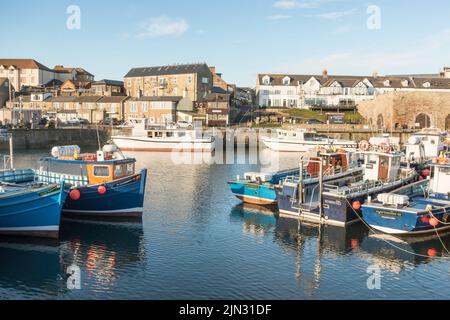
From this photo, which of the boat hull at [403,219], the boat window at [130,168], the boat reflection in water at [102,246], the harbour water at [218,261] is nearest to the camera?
the harbour water at [218,261]

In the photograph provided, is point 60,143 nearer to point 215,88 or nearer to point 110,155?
point 215,88

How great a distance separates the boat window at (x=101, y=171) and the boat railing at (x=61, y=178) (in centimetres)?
73

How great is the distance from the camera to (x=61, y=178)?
26.7 metres

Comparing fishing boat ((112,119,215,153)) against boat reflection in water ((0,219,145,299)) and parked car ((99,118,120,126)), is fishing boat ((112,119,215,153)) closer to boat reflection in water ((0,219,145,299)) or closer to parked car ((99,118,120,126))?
parked car ((99,118,120,126))

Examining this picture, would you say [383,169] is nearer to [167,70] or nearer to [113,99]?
[113,99]

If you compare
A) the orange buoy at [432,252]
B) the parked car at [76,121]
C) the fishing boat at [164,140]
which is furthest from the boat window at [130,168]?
the parked car at [76,121]

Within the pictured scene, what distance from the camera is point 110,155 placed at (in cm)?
2716

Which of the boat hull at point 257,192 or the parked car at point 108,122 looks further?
the parked car at point 108,122

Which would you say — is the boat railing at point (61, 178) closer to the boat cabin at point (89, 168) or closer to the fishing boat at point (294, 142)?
the boat cabin at point (89, 168)

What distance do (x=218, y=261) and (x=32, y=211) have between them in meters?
8.47

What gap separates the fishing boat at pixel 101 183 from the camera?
973 inches

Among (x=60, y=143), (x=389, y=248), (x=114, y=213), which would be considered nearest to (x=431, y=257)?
(x=389, y=248)

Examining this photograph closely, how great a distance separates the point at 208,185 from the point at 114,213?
11993 mm

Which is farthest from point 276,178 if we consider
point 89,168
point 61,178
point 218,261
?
point 61,178
